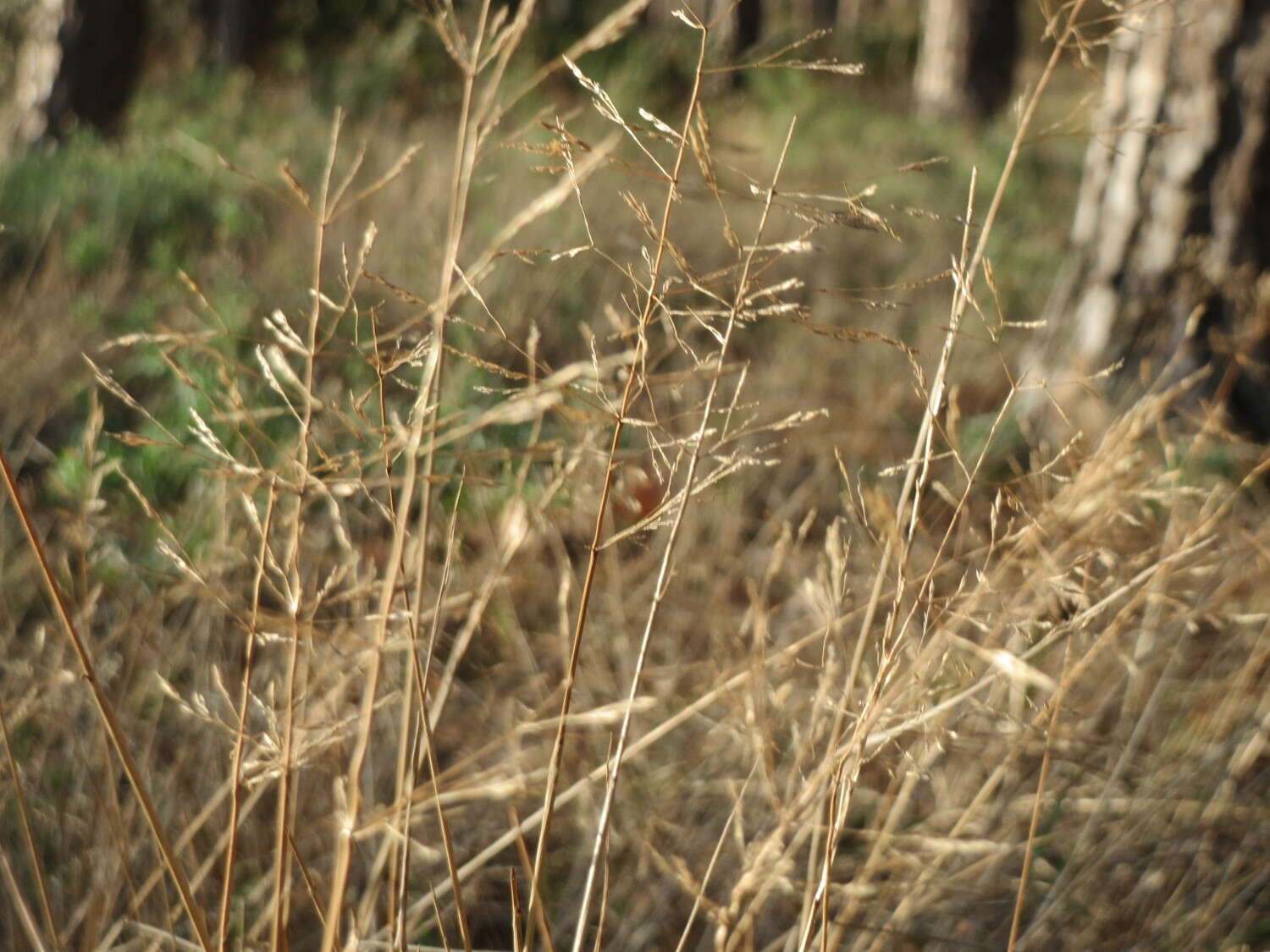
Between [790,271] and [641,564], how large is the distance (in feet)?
7.56

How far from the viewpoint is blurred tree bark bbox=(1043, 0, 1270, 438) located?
2.87 metres

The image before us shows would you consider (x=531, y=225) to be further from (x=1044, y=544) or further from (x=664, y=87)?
(x=664, y=87)

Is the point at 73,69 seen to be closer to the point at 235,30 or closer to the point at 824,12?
the point at 235,30

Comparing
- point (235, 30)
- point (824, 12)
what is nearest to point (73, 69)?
point (235, 30)

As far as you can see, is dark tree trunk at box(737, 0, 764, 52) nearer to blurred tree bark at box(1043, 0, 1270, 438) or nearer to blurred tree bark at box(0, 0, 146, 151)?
blurred tree bark at box(0, 0, 146, 151)

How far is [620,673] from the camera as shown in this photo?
2.04 metres

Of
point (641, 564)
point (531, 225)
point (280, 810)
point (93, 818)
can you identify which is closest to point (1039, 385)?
point (280, 810)

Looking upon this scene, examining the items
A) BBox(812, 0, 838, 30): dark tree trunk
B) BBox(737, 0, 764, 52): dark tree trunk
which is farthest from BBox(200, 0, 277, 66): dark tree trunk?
BBox(812, 0, 838, 30): dark tree trunk

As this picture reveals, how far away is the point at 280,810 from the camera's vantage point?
3.04 feet

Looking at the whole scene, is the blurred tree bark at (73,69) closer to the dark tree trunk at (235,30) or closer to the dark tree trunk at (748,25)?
the dark tree trunk at (235,30)

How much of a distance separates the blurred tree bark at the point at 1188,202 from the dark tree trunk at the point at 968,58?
5470 millimetres

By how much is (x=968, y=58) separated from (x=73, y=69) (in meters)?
6.09

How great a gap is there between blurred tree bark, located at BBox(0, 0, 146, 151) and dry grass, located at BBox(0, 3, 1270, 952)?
3290mm

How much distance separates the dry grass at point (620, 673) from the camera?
889 millimetres
